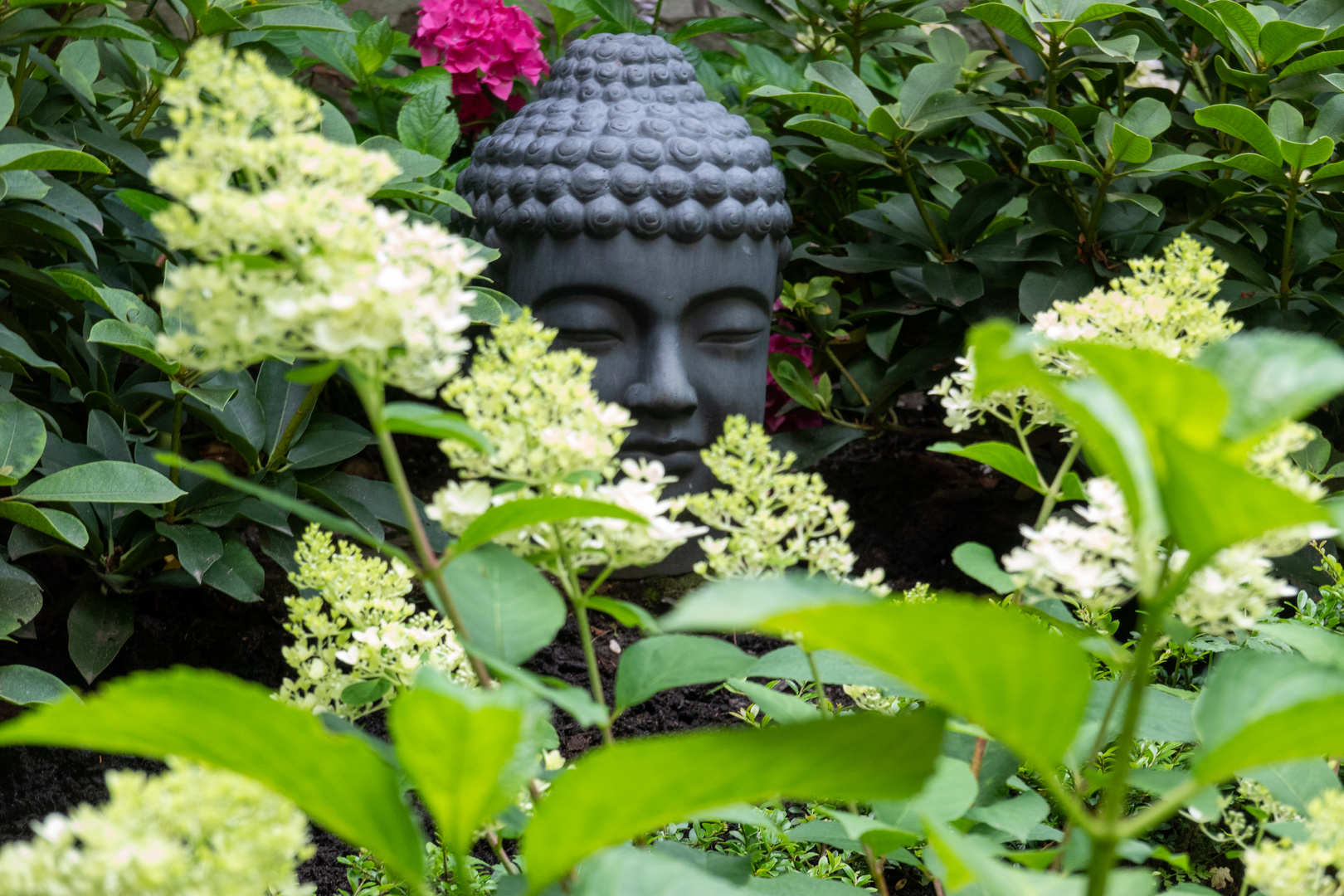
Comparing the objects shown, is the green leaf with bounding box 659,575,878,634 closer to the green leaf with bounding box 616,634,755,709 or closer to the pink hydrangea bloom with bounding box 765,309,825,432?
the green leaf with bounding box 616,634,755,709

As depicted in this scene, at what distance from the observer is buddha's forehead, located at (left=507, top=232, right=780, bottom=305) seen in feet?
6.65

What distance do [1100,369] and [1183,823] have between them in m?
1.28

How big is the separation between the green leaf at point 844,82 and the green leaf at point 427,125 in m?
0.78

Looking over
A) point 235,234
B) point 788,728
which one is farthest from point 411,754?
point 235,234

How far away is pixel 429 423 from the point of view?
0.59 metres

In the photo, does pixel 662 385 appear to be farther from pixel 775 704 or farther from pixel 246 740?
pixel 246 740

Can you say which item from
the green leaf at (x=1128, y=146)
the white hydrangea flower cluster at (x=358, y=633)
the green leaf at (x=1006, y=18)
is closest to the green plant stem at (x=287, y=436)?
the white hydrangea flower cluster at (x=358, y=633)

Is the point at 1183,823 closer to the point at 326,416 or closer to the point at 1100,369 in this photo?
→ the point at 1100,369

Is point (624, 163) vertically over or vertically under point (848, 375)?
over

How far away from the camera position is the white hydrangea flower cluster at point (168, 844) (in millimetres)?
448

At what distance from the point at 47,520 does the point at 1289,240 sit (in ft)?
7.76

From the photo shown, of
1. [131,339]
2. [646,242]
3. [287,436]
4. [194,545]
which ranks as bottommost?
[194,545]

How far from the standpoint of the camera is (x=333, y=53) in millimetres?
2539

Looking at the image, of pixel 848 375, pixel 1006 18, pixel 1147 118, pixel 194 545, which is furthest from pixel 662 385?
pixel 1147 118
